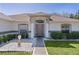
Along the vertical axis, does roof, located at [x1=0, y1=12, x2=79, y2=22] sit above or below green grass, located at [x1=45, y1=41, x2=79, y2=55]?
above

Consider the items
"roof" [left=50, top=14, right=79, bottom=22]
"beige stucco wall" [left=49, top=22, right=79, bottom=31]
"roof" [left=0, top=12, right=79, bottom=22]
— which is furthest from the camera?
"beige stucco wall" [left=49, top=22, right=79, bottom=31]

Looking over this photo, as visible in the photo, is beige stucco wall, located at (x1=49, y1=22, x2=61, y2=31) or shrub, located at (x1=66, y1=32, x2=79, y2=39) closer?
shrub, located at (x1=66, y1=32, x2=79, y2=39)

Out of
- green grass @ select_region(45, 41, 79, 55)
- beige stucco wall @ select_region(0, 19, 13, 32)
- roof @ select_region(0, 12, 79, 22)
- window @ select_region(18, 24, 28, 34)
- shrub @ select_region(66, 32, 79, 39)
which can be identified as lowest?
shrub @ select_region(66, 32, 79, 39)

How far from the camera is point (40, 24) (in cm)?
2205

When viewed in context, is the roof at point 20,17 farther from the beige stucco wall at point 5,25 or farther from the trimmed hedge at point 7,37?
the trimmed hedge at point 7,37

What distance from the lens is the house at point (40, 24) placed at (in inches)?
761

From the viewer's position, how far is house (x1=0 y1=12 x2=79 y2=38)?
1934 cm

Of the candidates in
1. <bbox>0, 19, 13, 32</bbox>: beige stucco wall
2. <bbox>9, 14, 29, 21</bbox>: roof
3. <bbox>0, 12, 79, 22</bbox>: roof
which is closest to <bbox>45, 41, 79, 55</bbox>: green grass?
<bbox>0, 19, 13, 32</bbox>: beige stucco wall

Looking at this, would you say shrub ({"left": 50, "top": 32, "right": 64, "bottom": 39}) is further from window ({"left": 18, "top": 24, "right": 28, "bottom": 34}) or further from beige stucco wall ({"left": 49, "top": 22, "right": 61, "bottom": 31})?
window ({"left": 18, "top": 24, "right": 28, "bottom": 34})

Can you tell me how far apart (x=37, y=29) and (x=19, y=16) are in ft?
12.9

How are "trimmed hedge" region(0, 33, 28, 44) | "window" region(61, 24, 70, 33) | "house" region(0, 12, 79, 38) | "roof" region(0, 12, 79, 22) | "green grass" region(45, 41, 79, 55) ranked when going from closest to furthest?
"green grass" region(45, 41, 79, 55)
"trimmed hedge" region(0, 33, 28, 44)
"roof" region(0, 12, 79, 22)
"house" region(0, 12, 79, 38)
"window" region(61, 24, 70, 33)

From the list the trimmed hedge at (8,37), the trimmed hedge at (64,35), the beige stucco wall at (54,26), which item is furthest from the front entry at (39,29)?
the trimmed hedge at (8,37)
